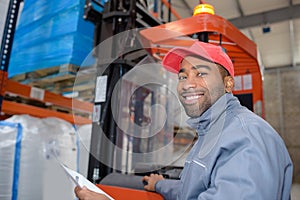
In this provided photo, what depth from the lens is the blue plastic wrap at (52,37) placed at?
2.24 metres

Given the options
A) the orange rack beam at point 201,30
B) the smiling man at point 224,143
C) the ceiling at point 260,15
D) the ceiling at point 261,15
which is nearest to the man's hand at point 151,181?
the smiling man at point 224,143

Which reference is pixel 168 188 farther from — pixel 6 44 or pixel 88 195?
pixel 6 44

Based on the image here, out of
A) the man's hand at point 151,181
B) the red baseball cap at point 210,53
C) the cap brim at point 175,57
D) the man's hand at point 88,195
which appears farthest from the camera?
the man's hand at point 151,181

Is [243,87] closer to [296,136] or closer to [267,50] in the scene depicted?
[267,50]

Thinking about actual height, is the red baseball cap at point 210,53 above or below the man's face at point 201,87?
above

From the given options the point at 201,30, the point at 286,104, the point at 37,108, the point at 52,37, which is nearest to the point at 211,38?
the point at 201,30

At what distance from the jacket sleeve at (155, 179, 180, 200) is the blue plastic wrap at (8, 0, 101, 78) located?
133 centimetres

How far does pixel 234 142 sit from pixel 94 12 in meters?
1.94

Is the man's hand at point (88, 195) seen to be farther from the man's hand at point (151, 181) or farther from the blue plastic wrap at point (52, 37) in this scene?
the blue plastic wrap at point (52, 37)

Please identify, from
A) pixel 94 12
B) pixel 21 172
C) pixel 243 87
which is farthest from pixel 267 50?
pixel 21 172

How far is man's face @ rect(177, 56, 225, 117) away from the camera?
113 centimetres

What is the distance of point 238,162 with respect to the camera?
0.76 meters

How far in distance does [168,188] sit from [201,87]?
60 cm

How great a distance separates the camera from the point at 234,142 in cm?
80
